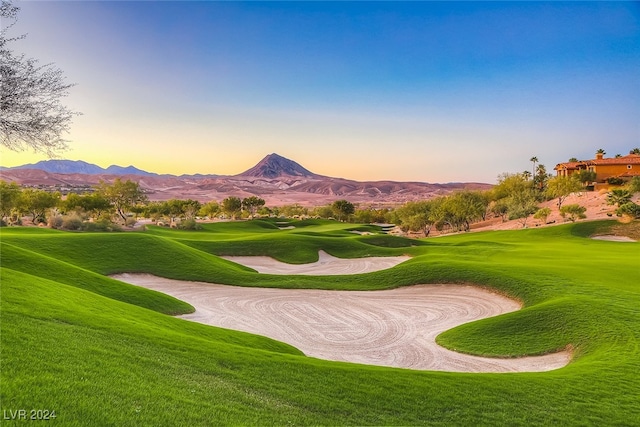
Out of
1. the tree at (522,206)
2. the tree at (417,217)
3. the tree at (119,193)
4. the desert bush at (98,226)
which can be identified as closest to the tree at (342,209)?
the tree at (417,217)

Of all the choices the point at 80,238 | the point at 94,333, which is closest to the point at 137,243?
→ the point at 80,238

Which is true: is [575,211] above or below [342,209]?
above

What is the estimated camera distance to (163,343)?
10.7m

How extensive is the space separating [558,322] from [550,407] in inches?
422

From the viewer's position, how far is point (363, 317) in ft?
76.7

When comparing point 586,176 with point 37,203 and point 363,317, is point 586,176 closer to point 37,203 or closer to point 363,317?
point 363,317

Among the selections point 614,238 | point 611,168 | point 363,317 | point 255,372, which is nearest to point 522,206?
point 614,238

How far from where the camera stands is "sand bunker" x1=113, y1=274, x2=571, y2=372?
1680 centimetres

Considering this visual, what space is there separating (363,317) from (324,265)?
1909 cm

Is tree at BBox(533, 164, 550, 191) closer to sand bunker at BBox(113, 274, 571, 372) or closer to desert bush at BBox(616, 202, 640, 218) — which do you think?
desert bush at BBox(616, 202, 640, 218)

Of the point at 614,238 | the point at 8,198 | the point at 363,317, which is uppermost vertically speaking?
the point at 8,198

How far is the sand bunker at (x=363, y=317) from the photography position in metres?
16.8

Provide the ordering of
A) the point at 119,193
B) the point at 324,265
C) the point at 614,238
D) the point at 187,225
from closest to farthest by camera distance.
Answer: the point at 324,265 < the point at 614,238 < the point at 119,193 < the point at 187,225

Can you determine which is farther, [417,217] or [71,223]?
[417,217]
